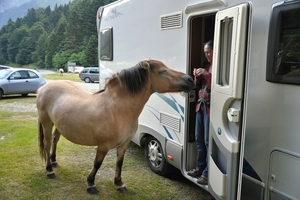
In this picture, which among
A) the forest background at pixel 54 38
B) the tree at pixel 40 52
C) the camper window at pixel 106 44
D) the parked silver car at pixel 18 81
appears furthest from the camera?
the tree at pixel 40 52

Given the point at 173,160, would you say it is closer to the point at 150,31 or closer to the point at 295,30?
the point at 150,31

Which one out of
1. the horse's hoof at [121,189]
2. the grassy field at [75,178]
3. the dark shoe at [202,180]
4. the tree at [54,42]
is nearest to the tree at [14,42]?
the tree at [54,42]

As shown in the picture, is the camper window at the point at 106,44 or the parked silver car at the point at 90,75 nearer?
the camper window at the point at 106,44

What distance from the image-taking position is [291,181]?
199 cm

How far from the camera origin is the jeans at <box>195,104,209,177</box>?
2.90 m

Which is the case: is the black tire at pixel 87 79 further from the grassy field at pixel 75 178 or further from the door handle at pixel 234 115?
the door handle at pixel 234 115

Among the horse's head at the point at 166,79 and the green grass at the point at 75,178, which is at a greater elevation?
the horse's head at the point at 166,79

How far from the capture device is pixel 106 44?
5.32 metres

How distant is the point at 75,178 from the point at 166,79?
2179 millimetres

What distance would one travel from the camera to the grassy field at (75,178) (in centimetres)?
348

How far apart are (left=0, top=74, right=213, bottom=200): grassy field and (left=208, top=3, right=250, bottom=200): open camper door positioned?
1.24 m

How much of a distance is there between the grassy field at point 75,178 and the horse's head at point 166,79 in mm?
1496

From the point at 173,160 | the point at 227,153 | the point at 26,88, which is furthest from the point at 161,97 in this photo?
the point at 26,88

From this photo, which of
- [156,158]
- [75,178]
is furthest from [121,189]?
[75,178]
